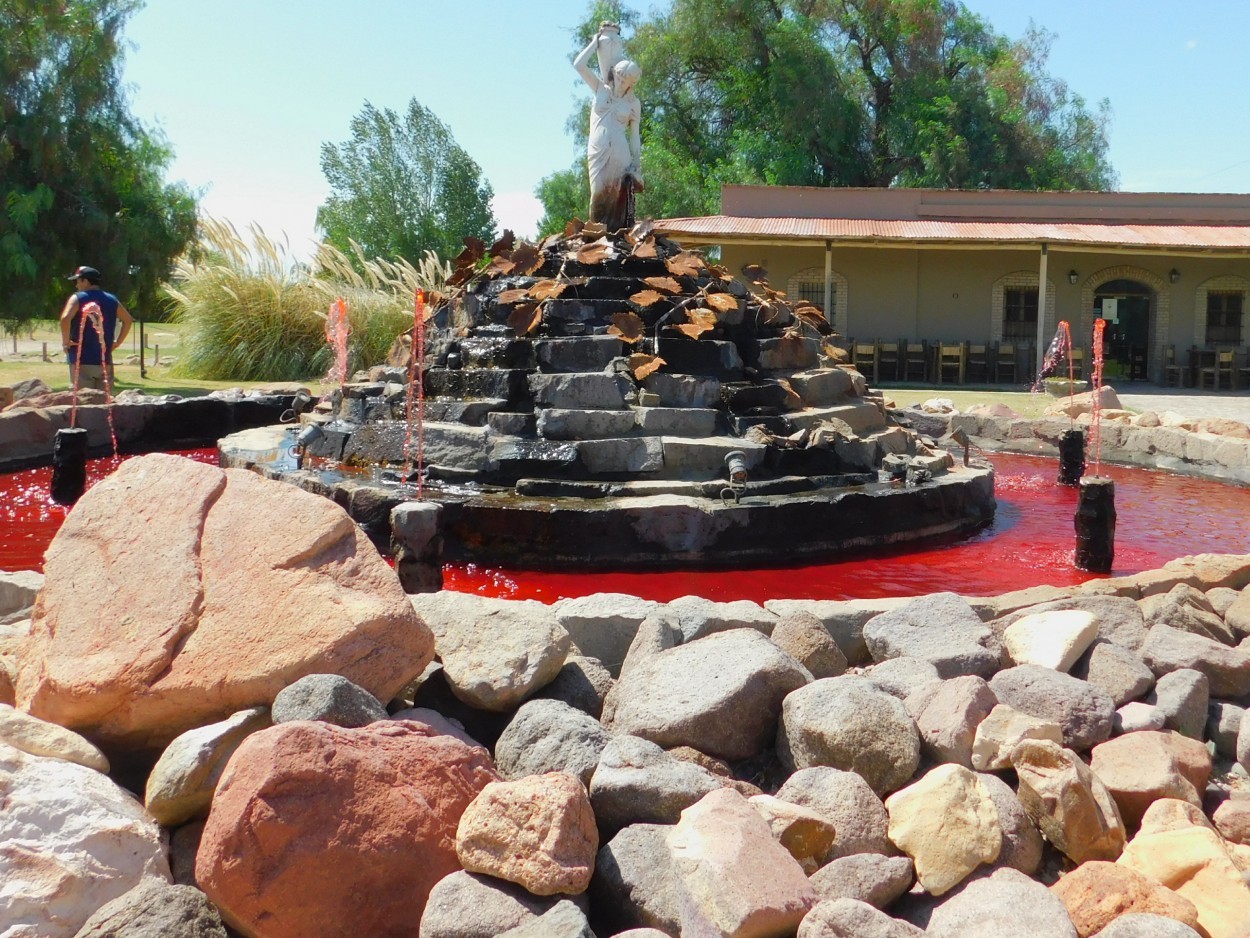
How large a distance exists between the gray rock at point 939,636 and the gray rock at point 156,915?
2.17 m

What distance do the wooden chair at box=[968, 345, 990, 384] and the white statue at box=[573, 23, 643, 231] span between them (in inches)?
497

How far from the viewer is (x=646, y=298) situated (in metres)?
8.16

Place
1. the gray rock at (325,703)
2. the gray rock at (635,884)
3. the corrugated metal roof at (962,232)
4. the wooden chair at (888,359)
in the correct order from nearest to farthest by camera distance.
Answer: the gray rock at (635,884)
the gray rock at (325,703)
the corrugated metal roof at (962,232)
the wooden chair at (888,359)

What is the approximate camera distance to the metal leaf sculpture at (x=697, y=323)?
7891 mm

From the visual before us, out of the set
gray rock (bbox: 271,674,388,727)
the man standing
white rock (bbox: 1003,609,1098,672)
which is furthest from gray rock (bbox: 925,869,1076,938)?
the man standing

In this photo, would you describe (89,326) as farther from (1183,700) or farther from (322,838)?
(1183,700)

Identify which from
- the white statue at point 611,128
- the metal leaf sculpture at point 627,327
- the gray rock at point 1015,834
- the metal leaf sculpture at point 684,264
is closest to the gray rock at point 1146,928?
the gray rock at point 1015,834

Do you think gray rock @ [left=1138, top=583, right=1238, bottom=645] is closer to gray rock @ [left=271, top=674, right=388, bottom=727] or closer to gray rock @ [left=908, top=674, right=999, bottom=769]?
gray rock @ [left=908, top=674, right=999, bottom=769]

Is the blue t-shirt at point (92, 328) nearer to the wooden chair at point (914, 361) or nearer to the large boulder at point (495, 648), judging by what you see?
the large boulder at point (495, 648)

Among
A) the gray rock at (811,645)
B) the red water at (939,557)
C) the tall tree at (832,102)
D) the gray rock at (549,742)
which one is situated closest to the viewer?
the gray rock at (549,742)

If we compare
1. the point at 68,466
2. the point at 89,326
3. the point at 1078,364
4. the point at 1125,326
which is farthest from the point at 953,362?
the point at 68,466

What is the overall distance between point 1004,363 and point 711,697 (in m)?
18.4

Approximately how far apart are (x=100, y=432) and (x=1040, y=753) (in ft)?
32.6

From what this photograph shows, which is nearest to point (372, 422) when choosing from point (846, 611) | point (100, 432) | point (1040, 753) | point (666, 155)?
point (100, 432)
